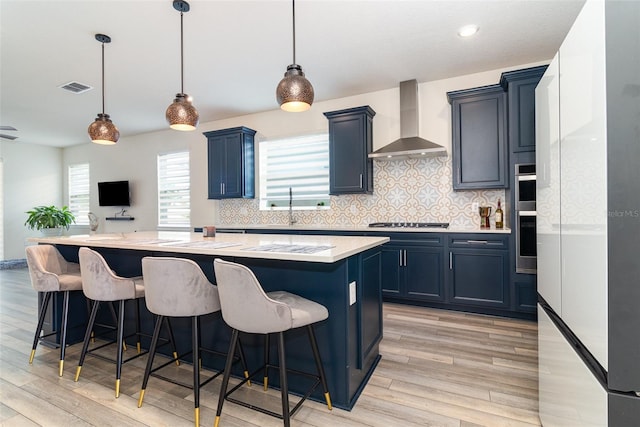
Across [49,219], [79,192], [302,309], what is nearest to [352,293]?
[302,309]

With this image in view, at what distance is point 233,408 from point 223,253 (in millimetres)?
925

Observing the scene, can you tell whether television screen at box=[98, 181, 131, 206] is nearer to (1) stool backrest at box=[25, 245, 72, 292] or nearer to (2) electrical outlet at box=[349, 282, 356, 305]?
(1) stool backrest at box=[25, 245, 72, 292]

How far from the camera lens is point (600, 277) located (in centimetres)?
101

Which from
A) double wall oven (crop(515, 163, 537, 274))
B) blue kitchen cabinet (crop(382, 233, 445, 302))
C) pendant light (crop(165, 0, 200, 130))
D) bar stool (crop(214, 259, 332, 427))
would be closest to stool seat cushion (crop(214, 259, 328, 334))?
bar stool (crop(214, 259, 332, 427))

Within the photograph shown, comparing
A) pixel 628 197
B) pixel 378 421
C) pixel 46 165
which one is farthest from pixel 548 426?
pixel 46 165

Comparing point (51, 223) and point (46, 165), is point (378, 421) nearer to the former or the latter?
point (51, 223)

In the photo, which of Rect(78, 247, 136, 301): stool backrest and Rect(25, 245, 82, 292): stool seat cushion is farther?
Rect(25, 245, 82, 292): stool seat cushion

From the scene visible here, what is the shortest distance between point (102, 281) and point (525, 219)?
374 centimetres

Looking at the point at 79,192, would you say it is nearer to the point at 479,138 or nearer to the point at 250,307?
the point at 250,307

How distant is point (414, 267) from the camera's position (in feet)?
12.5

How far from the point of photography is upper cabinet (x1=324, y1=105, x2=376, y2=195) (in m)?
4.32

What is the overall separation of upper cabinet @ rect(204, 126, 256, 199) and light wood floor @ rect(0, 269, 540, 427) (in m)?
3.04

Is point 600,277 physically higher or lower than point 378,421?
higher

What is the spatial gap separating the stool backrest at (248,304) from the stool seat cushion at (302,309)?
0.17 ft
